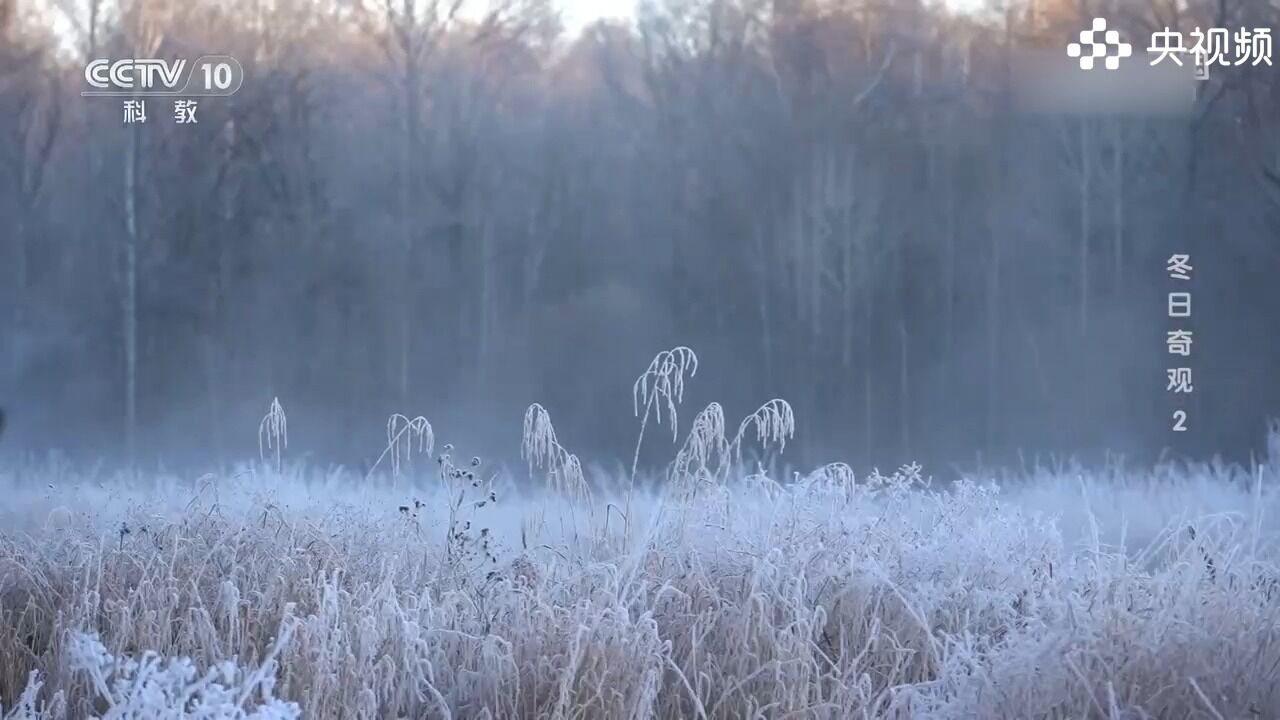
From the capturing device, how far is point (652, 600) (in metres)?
2.88

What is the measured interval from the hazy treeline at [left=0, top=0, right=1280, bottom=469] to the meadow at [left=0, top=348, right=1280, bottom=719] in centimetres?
13

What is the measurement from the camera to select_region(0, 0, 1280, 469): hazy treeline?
314 cm

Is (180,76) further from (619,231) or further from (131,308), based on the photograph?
(619,231)

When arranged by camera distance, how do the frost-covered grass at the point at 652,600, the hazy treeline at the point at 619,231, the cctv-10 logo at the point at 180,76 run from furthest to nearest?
the cctv-10 logo at the point at 180,76
the hazy treeline at the point at 619,231
the frost-covered grass at the point at 652,600

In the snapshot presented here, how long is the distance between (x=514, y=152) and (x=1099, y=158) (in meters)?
1.54

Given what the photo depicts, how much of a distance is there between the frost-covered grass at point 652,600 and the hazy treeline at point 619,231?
19 cm

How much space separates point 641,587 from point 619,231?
0.99 m

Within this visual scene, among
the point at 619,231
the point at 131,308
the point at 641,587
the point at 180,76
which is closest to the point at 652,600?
the point at 641,587

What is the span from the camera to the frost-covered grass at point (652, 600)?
2.45 metres

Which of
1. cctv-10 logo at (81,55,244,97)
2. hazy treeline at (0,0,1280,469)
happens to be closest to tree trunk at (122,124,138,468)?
hazy treeline at (0,0,1280,469)

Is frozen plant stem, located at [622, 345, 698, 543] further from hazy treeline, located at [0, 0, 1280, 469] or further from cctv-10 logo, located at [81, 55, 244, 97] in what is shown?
cctv-10 logo, located at [81, 55, 244, 97]

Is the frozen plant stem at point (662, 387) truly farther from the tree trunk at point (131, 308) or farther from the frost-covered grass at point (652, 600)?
the tree trunk at point (131, 308)

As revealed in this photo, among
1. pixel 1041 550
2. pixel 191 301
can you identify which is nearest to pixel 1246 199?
pixel 1041 550

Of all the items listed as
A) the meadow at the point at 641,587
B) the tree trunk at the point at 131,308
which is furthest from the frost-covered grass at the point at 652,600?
the tree trunk at the point at 131,308
